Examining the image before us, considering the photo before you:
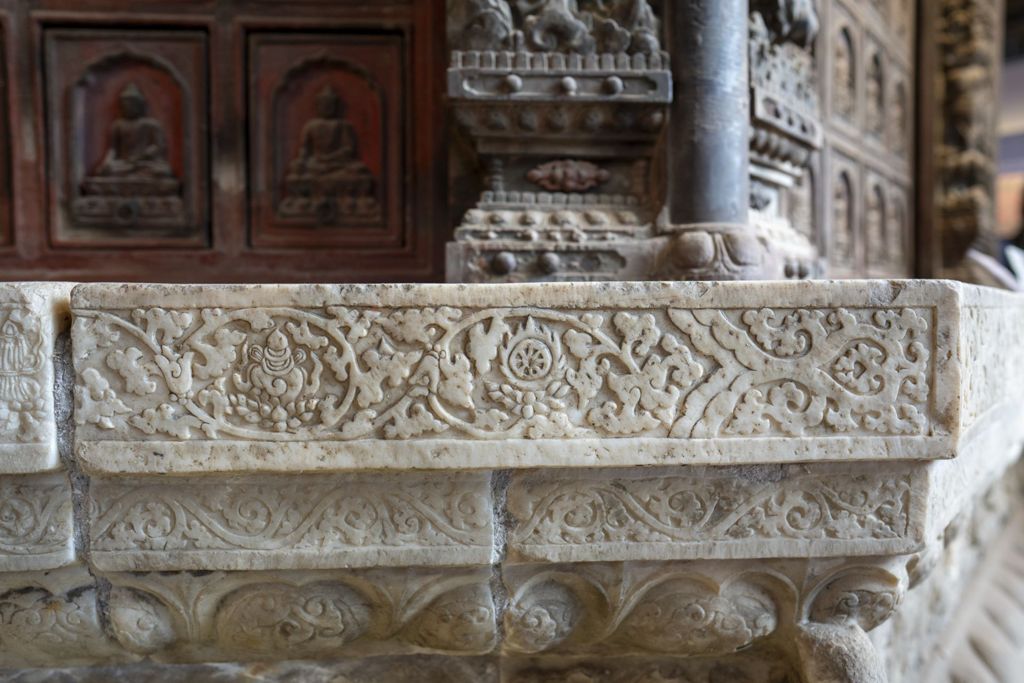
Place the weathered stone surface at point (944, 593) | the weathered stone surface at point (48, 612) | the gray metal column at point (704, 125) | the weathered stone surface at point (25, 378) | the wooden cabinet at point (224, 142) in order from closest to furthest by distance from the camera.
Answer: the weathered stone surface at point (25, 378) < the weathered stone surface at point (48, 612) < the weathered stone surface at point (944, 593) < the gray metal column at point (704, 125) < the wooden cabinet at point (224, 142)

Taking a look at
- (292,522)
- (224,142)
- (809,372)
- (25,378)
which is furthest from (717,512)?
(224,142)

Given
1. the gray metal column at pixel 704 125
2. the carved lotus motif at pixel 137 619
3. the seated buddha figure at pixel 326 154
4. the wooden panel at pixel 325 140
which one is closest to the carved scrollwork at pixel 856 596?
the gray metal column at pixel 704 125

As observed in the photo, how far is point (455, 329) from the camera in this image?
3.67 feet

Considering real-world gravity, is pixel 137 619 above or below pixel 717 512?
below

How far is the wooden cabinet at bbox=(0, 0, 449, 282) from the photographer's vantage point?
6.81ft

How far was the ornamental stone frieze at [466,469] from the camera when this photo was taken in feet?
3.64

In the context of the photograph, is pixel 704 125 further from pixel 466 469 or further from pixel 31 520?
pixel 31 520

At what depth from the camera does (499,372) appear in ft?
3.69

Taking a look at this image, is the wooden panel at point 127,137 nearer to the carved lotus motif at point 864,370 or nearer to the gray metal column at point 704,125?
the gray metal column at point 704,125

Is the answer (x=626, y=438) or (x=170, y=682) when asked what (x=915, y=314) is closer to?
(x=626, y=438)

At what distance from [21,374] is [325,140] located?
1262mm

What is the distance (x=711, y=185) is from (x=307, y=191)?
1.20 m

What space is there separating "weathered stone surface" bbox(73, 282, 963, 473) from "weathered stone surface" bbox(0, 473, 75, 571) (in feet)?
0.38

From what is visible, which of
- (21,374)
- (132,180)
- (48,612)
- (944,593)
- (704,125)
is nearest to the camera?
(21,374)
